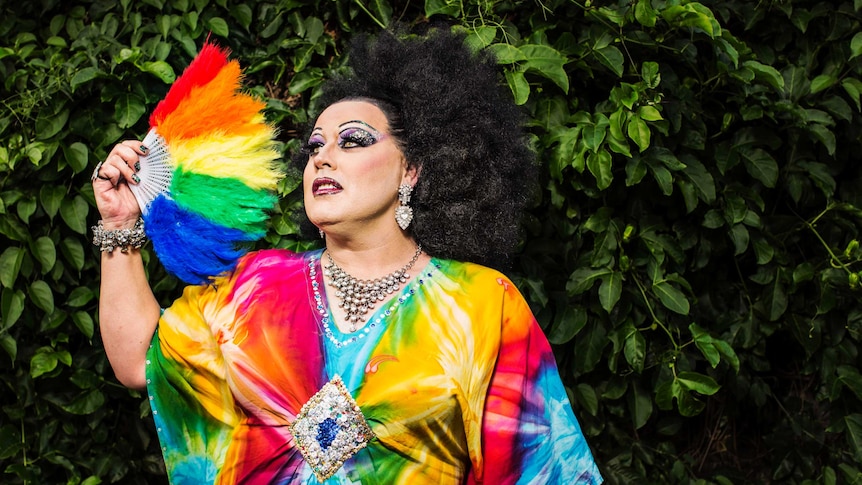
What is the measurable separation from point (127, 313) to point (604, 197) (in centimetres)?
135

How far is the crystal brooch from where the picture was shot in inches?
77.3

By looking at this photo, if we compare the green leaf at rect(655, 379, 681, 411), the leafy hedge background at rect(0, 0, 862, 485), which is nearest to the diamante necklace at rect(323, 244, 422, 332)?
the leafy hedge background at rect(0, 0, 862, 485)

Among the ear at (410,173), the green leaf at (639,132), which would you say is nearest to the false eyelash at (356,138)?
the ear at (410,173)

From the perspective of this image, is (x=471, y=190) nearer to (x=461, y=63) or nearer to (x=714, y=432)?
(x=461, y=63)

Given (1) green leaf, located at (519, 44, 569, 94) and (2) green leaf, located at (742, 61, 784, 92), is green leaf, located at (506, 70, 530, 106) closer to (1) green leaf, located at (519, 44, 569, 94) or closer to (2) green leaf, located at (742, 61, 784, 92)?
(1) green leaf, located at (519, 44, 569, 94)

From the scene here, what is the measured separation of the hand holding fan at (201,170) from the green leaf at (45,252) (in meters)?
0.79

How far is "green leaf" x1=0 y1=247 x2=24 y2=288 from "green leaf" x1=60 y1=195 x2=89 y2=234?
155 mm

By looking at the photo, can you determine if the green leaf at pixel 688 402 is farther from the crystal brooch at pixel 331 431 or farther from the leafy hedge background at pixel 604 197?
the crystal brooch at pixel 331 431

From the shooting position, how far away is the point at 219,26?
2.71m

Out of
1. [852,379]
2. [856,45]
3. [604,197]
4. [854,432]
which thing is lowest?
[854,432]

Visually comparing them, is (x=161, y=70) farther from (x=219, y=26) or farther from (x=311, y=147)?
(x=311, y=147)

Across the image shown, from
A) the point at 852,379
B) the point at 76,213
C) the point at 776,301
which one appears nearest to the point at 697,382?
the point at 776,301

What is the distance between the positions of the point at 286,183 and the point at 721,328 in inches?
53.2

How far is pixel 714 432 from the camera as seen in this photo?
10.0ft
